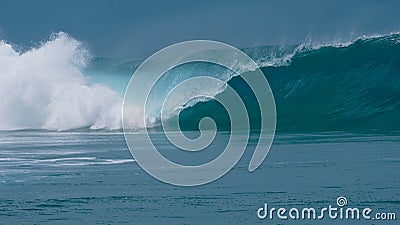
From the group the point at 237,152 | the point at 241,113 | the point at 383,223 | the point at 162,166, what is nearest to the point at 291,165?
the point at 162,166

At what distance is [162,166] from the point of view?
5094 centimetres

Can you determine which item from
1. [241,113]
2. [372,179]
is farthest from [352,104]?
[372,179]

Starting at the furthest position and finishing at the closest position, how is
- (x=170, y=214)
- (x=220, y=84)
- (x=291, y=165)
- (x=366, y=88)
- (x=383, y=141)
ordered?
(x=220, y=84), (x=366, y=88), (x=383, y=141), (x=291, y=165), (x=170, y=214)

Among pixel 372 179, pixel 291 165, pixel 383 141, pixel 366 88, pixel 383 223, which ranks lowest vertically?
pixel 383 223

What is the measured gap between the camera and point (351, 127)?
271 ft

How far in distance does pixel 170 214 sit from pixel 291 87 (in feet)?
193

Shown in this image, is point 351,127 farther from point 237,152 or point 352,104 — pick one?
point 237,152

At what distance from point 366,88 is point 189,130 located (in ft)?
59.9

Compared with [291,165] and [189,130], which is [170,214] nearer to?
[291,165]

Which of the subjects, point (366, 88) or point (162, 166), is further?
point (366, 88)

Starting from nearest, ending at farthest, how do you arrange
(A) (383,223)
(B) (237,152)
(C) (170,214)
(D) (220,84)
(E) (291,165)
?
(A) (383,223), (C) (170,214), (E) (291,165), (B) (237,152), (D) (220,84)

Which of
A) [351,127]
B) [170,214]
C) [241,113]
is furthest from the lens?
[241,113]

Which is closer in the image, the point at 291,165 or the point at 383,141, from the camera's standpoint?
the point at 291,165

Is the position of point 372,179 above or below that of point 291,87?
below
